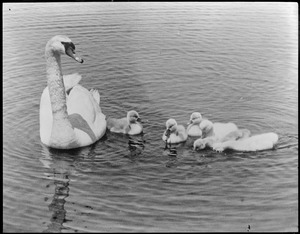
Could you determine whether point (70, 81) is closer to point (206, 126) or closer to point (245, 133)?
point (206, 126)

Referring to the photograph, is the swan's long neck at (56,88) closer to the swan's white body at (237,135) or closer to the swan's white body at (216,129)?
the swan's white body at (216,129)

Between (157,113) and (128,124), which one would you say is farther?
(157,113)

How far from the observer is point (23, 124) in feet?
39.5

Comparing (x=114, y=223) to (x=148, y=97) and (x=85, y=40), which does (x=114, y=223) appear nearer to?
(x=148, y=97)

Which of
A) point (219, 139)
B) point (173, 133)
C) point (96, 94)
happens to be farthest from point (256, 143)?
point (96, 94)

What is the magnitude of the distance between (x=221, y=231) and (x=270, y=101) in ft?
18.3

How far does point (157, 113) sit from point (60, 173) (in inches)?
123

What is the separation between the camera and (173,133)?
10867 mm

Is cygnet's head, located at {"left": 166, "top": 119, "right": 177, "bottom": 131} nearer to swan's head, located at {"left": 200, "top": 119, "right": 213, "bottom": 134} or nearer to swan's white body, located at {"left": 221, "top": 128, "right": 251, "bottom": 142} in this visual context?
swan's head, located at {"left": 200, "top": 119, "right": 213, "bottom": 134}

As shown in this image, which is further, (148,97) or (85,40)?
(85,40)

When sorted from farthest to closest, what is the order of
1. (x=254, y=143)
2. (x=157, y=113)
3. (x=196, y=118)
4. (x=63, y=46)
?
(x=157, y=113)
(x=196, y=118)
(x=254, y=143)
(x=63, y=46)

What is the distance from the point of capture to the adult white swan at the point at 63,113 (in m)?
10.4

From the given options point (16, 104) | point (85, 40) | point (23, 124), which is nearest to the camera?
point (23, 124)

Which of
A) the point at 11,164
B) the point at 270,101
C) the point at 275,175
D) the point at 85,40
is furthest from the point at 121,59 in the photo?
the point at 275,175
